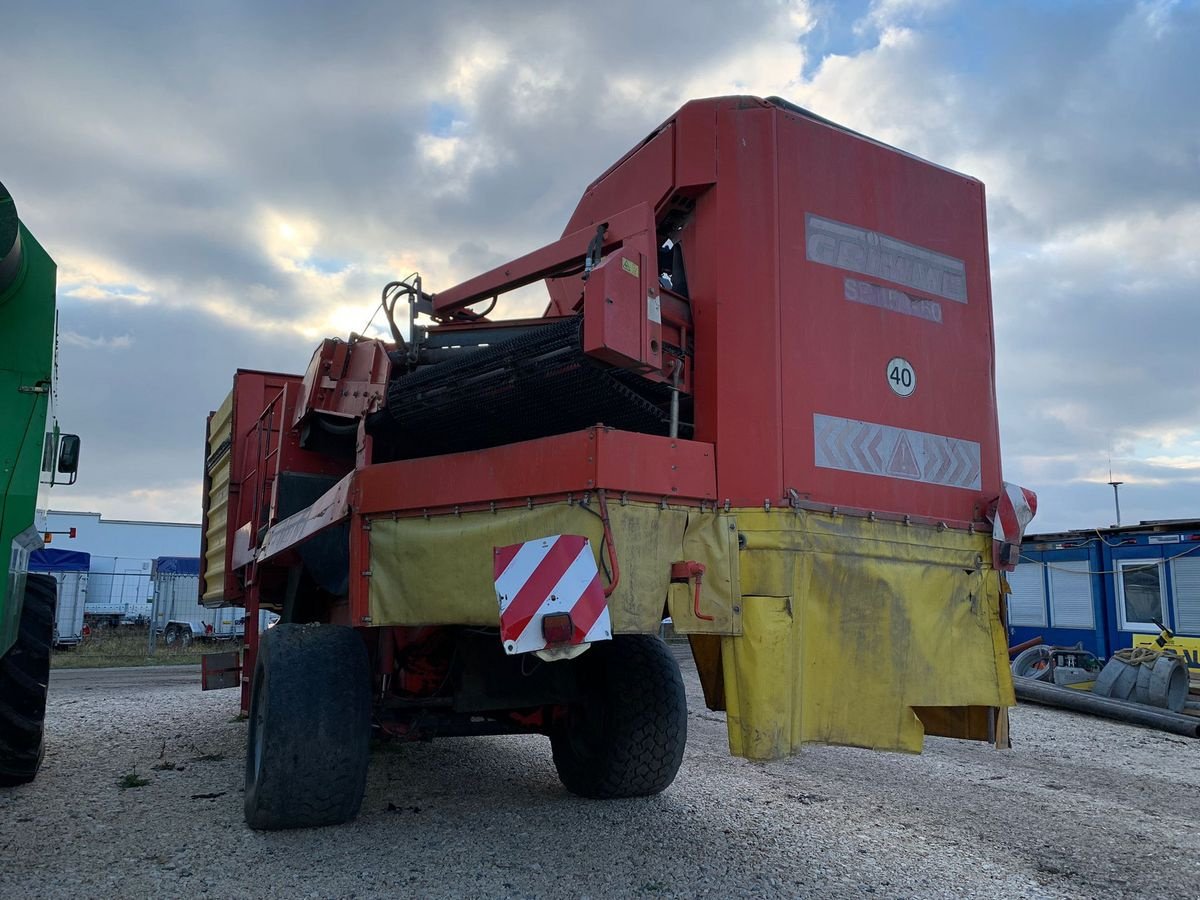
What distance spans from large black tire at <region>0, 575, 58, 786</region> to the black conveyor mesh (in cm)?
264

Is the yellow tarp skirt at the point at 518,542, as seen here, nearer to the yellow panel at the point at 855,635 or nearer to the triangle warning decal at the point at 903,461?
the yellow panel at the point at 855,635

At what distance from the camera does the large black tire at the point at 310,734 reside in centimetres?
411

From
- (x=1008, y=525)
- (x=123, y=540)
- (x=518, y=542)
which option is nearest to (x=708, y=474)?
(x=518, y=542)

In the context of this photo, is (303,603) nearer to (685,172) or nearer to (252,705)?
(252,705)

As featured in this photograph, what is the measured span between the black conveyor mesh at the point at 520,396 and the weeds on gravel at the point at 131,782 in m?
2.91

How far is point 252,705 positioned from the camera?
15.2ft

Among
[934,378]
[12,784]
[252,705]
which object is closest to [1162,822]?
[934,378]

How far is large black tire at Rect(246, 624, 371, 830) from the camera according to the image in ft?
13.5

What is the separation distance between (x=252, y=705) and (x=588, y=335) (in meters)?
2.78

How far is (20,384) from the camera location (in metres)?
4.19

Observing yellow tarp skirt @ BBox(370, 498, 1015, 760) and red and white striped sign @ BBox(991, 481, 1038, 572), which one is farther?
red and white striped sign @ BBox(991, 481, 1038, 572)

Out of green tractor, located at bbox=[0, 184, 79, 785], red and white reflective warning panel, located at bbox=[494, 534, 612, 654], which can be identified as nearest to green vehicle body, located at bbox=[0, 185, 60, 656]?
green tractor, located at bbox=[0, 184, 79, 785]

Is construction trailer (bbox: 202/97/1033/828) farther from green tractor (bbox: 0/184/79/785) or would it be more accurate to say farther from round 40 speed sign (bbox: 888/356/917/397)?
green tractor (bbox: 0/184/79/785)

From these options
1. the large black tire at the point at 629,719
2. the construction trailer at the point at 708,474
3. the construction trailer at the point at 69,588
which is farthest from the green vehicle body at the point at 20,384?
the construction trailer at the point at 69,588
